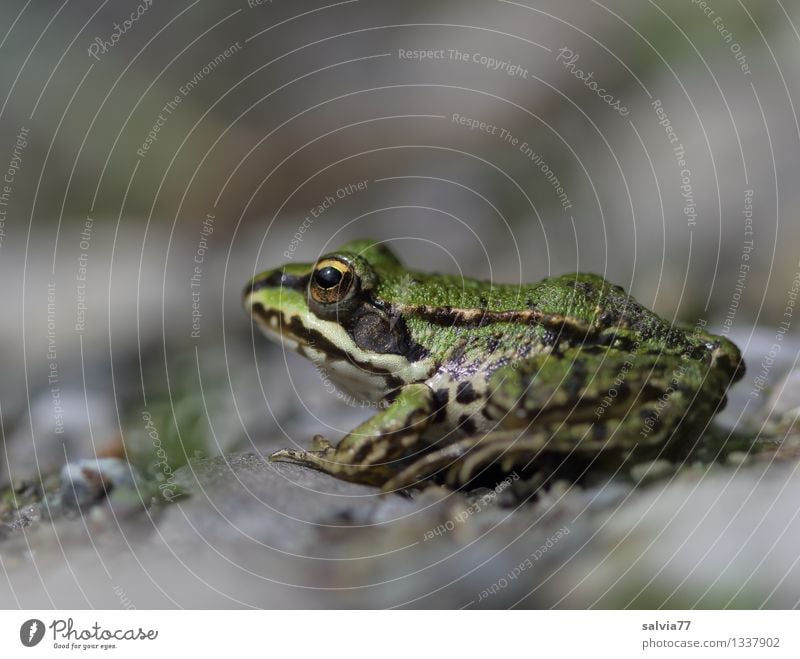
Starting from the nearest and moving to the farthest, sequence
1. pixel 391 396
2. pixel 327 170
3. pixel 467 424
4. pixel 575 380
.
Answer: pixel 575 380 → pixel 467 424 → pixel 391 396 → pixel 327 170

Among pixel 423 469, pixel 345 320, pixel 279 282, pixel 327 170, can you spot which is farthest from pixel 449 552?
pixel 327 170

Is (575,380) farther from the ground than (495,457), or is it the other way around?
(575,380)

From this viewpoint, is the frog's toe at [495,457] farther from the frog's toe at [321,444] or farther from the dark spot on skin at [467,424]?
the frog's toe at [321,444]

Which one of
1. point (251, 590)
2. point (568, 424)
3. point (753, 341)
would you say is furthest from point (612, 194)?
point (251, 590)

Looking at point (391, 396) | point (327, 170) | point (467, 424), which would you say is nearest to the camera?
point (467, 424)

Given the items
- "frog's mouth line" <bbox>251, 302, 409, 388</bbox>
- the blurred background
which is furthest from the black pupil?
the blurred background

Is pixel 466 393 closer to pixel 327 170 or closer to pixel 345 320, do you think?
pixel 345 320
